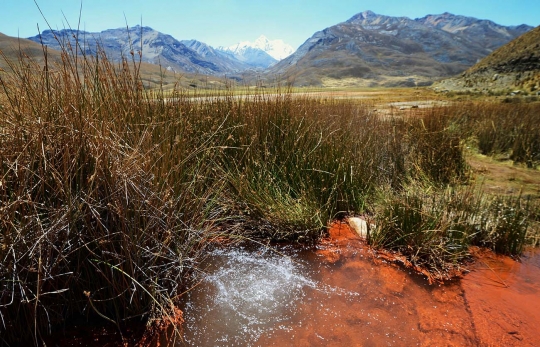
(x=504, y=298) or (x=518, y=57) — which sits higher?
(x=518, y=57)

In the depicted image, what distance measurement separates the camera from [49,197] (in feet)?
5.19

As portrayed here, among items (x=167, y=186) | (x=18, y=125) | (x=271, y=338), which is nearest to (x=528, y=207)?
(x=271, y=338)

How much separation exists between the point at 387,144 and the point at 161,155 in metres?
3.13

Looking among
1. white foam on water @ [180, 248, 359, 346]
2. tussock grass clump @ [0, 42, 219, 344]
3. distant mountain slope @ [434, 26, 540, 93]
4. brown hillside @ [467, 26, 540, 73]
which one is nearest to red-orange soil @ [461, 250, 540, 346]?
white foam on water @ [180, 248, 359, 346]

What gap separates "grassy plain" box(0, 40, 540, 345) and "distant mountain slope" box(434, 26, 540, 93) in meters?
22.4

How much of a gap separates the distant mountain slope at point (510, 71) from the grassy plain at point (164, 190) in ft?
73.3

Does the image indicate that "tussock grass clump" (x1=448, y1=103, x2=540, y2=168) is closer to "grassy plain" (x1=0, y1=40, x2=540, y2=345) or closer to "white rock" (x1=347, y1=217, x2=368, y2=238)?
"grassy plain" (x1=0, y1=40, x2=540, y2=345)

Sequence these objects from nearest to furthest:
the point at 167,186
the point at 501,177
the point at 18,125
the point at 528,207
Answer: the point at 18,125
the point at 167,186
the point at 528,207
the point at 501,177

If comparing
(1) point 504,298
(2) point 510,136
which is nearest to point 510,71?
(2) point 510,136

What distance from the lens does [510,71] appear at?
2509 centimetres

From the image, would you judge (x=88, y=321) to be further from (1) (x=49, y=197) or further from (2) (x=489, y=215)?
(2) (x=489, y=215)

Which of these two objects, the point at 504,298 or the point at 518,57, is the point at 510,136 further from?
the point at 518,57

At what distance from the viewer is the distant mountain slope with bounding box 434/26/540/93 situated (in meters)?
22.2

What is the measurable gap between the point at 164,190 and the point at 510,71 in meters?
31.7
